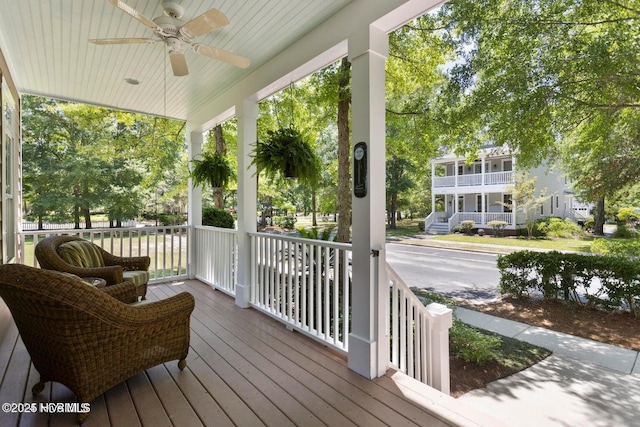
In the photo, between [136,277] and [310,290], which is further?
[136,277]

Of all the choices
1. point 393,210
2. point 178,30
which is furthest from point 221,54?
point 393,210

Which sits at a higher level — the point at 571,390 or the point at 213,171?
the point at 213,171

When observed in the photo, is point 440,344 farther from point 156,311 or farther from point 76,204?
point 76,204

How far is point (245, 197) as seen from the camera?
393 centimetres

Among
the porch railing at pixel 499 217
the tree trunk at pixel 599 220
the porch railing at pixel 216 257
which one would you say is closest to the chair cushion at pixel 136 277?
the porch railing at pixel 216 257

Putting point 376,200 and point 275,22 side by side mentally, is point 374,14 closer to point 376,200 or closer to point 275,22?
point 275,22

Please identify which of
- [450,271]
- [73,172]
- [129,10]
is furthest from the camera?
[73,172]

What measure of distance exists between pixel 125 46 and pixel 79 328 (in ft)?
9.10

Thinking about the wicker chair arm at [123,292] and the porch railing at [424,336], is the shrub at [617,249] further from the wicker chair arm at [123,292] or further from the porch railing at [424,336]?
the wicker chair arm at [123,292]

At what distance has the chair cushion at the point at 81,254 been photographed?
3079 millimetres

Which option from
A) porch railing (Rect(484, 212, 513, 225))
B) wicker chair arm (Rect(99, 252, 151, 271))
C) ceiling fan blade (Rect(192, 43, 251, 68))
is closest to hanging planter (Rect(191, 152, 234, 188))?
wicker chair arm (Rect(99, 252, 151, 271))

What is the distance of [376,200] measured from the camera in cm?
229

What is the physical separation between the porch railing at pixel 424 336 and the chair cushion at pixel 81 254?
313 centimetres

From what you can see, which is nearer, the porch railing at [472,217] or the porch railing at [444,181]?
the porch railing at [472,217]
